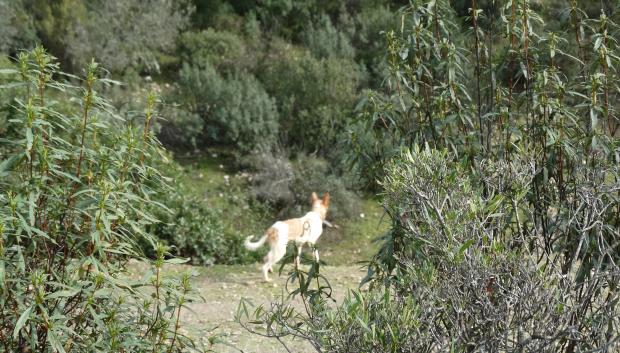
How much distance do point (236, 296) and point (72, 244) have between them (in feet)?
16.5

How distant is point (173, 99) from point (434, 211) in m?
12.0

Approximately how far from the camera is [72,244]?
439 cm

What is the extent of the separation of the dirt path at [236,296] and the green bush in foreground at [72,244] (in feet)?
9.63

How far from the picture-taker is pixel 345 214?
13352 millimetres

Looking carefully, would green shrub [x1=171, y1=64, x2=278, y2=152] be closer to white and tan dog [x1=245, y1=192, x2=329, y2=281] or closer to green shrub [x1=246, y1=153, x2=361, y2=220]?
green shrub [x1=246, y1=153, x2=361, y2=220]

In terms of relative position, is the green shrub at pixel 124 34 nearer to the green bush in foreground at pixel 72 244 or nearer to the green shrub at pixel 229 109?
the green shrub at pixel 229 109

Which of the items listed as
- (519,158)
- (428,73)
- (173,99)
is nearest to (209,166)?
(173,99)

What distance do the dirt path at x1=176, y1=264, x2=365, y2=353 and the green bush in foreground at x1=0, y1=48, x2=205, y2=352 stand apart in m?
2.93

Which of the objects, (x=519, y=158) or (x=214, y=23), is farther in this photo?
(x=214, y=23)

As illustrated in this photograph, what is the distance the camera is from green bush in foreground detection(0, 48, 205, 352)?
4012mm

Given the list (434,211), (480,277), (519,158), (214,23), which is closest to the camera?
(480,277)

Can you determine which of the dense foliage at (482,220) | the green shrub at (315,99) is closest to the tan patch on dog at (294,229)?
the green shrub at (315,99)

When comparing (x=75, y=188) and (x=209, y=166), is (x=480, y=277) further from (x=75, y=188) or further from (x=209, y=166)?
(x=209, y=166)

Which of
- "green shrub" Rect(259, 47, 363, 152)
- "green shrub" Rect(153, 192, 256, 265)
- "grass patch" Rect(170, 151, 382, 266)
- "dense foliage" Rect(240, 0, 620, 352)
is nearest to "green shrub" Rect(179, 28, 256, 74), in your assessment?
"green shrub" Rect(259, 47, 363, 152)
